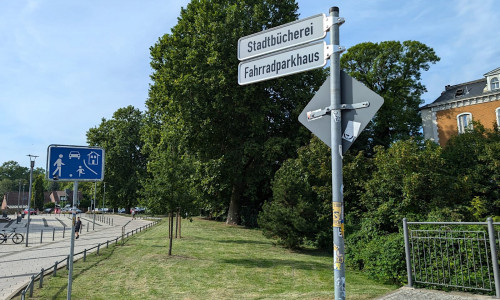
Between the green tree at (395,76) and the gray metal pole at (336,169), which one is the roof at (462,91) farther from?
the gray metal pole at (336,169)

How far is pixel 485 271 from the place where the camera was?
8078mm

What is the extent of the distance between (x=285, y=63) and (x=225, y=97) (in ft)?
77.4

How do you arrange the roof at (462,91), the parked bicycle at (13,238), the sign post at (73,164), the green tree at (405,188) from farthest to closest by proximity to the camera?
the roof at (462,91) < the parked bicycle at (13,238) < the green tree at (405,188) < the sign post at (73,164)

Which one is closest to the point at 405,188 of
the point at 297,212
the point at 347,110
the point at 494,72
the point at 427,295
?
the point at 297,212

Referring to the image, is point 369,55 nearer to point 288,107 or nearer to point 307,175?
point 288,107

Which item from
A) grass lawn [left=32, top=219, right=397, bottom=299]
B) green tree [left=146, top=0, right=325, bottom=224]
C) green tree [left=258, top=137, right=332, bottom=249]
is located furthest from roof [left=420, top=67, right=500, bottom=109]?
grass lawn [left=32, top=219, right=397, bottom=299]

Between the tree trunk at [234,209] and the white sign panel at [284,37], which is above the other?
the white sign panel at [284,37]

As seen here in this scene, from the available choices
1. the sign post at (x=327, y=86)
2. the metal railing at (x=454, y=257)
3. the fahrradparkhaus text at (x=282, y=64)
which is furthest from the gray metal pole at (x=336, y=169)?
the metal railing at (x=454, y=257)

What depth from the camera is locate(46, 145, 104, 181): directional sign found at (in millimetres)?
5918

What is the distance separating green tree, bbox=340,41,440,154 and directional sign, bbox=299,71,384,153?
120 ft

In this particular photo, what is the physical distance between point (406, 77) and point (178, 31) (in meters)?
25.9

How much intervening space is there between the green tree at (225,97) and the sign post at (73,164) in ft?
64.5

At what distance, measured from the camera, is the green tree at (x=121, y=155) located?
197ft

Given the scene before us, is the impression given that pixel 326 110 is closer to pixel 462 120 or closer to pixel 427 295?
pixel 427 295
